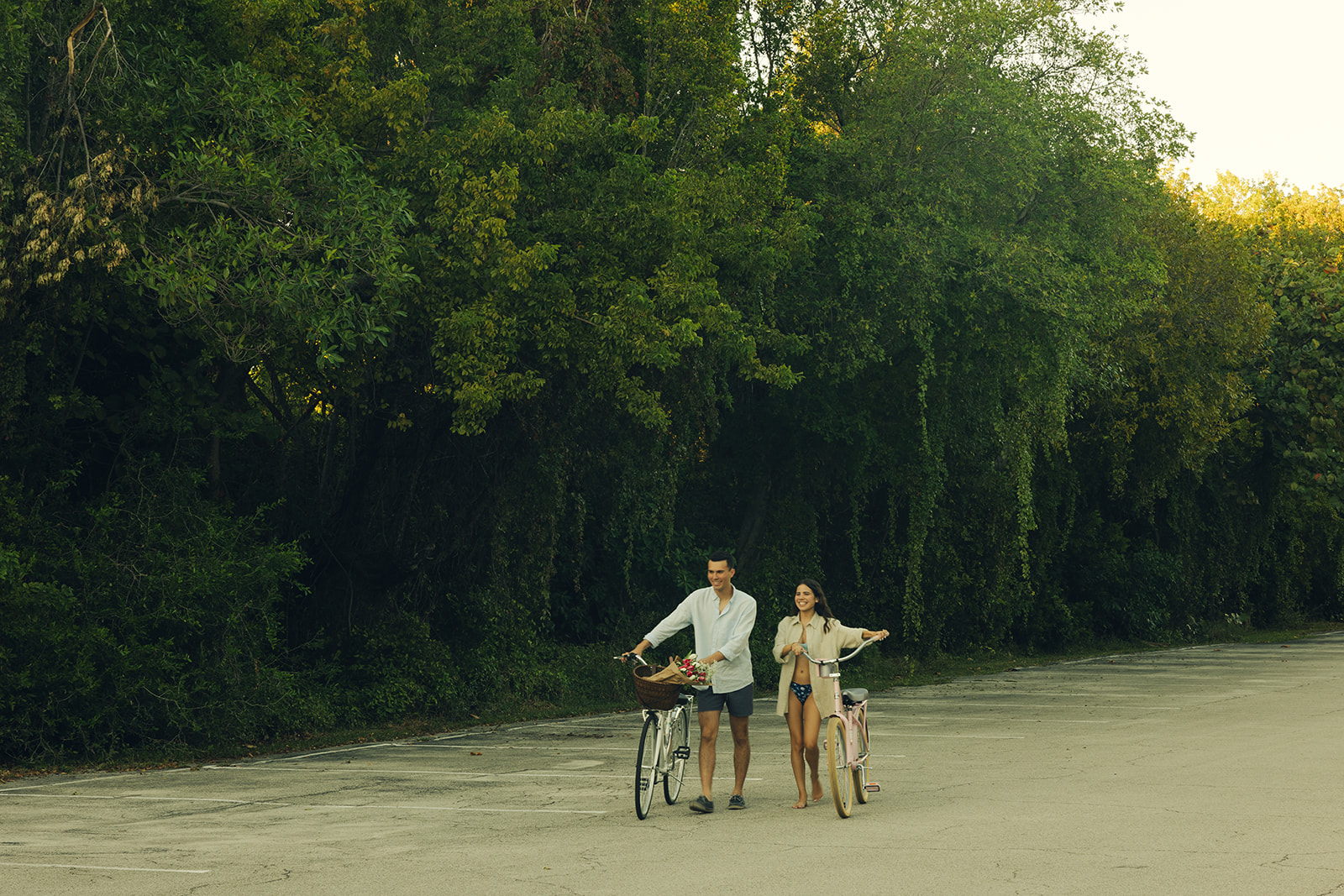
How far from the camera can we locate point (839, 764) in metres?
10.4

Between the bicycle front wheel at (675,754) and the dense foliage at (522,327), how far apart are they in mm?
5962

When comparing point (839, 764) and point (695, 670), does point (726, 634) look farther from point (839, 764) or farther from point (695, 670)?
point (839, 764)

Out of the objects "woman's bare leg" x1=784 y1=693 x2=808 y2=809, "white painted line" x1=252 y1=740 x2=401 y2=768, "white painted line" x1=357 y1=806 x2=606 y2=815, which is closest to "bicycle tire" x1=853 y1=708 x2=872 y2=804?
"woman's bare leg" x1=784 y1=693 x2=808 y2=809

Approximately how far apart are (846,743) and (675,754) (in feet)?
4.43

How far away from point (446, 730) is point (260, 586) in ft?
10.8

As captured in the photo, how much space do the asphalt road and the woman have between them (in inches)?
16.7

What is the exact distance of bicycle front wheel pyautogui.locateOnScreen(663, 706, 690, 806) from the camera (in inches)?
427

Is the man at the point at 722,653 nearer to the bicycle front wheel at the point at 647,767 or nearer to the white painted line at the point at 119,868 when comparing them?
the bicycle front wheel at the point at 647,767

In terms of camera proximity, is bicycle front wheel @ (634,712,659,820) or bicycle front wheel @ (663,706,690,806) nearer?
bicycle front wheel @ (634,712,659,820)

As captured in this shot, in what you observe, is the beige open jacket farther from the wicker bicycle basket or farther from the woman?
the wicker bicycle basket

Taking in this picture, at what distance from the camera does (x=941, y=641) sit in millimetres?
31172

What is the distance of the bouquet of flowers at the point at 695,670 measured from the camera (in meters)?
10.6

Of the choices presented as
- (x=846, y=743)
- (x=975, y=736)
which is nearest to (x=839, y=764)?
(x=846, y=743)

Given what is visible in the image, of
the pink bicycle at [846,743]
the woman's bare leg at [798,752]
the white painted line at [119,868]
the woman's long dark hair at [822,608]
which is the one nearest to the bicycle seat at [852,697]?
the pink bicycle at [846,743]
